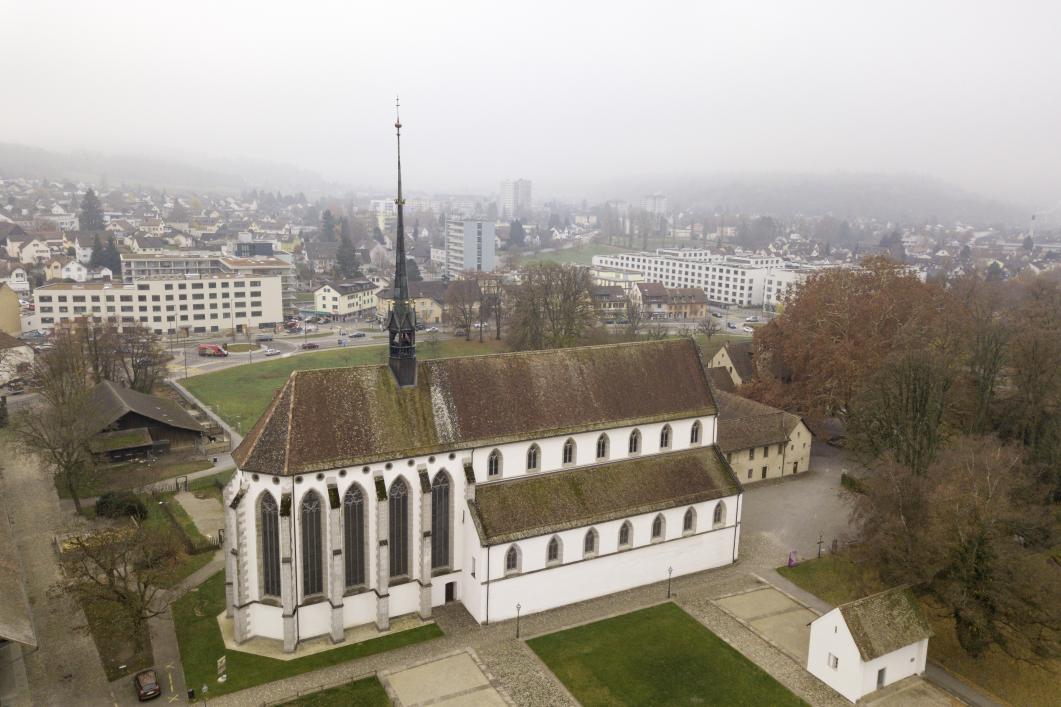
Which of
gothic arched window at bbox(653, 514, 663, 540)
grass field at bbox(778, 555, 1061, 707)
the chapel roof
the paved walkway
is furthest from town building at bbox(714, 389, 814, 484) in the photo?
the paved walkway

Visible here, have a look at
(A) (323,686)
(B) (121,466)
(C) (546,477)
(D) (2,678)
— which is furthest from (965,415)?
A: (B) (121,466)

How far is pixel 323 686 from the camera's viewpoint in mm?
28266

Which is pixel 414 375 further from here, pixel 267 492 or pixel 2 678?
pixel 2 678

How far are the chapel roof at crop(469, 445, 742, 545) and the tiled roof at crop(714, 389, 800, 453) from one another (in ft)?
32.9

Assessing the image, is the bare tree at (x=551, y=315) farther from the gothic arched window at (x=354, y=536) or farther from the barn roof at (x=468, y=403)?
the gothic arched window at (x=354, y=536)

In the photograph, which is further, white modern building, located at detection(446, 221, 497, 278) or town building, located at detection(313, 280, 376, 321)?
white modern building, located at detection(446, 221, 497, 278)

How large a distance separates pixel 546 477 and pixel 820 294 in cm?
3819

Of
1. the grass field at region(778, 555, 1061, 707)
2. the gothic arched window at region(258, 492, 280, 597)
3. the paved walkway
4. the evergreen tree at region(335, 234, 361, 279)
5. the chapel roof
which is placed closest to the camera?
the paved walkway

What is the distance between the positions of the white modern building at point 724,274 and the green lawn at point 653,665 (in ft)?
355

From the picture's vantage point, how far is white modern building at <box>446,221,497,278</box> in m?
172

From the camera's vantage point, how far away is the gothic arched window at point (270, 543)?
30.4m

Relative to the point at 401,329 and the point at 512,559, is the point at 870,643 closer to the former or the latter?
the point at 512,559

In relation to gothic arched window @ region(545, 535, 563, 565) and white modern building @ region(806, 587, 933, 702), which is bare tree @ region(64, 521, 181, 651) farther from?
white modern building @ region(806, 587, 933, 702)

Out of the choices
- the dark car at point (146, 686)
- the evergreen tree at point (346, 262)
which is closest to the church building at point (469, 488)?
the dark car at point (146, 686)
